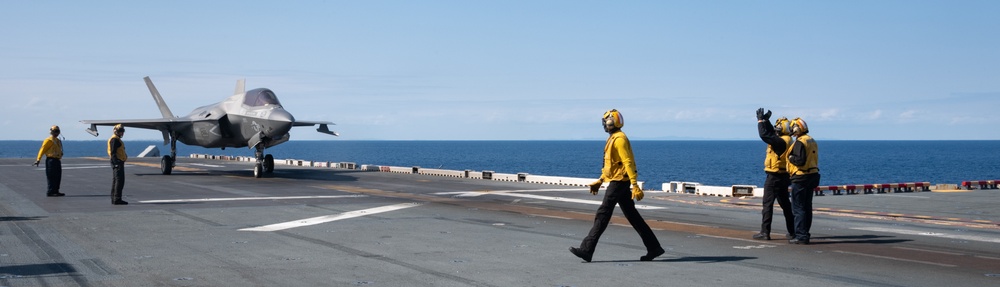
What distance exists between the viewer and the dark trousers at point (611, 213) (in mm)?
11320

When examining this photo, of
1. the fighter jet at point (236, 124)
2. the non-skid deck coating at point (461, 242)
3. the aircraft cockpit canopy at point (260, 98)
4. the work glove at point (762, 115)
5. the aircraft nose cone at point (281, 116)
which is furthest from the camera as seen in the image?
the aircraft cockpit canopy at point (260, 98)

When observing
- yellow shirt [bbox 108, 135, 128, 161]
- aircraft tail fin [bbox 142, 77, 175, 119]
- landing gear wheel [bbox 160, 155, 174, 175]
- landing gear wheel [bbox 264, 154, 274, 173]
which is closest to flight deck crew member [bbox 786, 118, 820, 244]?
yellow shirt [bbox 108, 135, 128, 161]

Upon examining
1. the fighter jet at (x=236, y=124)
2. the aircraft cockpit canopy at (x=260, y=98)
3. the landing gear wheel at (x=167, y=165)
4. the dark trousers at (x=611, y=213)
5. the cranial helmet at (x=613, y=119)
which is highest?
the aircraft cockpit canopy at (x=260, y=98)

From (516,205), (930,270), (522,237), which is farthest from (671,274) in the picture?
(516,205)

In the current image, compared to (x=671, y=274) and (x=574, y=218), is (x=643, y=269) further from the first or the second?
(x=574, y=218)

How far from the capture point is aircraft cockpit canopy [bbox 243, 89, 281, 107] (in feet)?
117

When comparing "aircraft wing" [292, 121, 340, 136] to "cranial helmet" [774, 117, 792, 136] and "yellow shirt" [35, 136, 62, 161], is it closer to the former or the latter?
"yellow shirt" [35, 136, 62, 161]

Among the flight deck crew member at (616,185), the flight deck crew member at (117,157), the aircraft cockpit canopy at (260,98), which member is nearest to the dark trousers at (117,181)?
the flight deck crew member at (117,157)

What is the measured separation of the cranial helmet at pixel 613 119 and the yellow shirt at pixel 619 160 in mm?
161

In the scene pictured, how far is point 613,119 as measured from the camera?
453 inches

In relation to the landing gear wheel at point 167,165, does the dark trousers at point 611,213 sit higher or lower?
lower

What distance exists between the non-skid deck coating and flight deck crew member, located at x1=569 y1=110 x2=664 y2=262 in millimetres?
223

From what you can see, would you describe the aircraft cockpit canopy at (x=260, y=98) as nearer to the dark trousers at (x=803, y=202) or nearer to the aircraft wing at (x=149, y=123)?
the aircraft wing at (x=149, y=123)

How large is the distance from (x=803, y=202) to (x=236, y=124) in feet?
87.8
